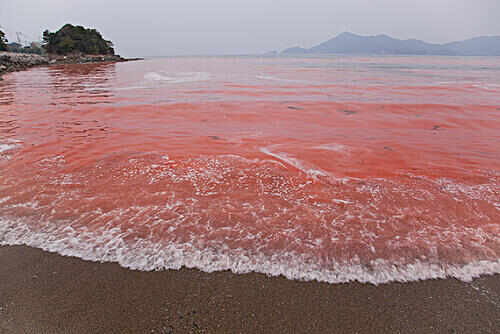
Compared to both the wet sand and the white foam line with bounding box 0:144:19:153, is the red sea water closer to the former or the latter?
the white foam line with bounding box 0:144:19:153

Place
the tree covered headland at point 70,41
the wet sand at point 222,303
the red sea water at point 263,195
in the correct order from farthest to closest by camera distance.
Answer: the tree covered headland at point 70,41 < the red sea water at point 263,195 < the wet sand at point 222,303

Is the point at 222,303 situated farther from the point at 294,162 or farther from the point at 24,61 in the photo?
the point at 24,61

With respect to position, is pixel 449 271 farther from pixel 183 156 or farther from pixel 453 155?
pixel 183 156

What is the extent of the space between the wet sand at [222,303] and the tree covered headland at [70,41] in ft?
342

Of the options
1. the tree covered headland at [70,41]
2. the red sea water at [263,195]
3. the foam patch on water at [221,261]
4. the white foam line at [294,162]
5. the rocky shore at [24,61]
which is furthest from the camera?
the tree covered headland at [70,41]

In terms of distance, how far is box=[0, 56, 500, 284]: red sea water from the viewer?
325 centimetres

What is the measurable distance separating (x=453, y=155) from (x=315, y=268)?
5.49 metres

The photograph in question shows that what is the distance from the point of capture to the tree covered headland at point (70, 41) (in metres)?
84.6

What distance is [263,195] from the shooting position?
4645mm

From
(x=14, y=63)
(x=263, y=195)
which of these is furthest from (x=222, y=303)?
(x=14, y=63)

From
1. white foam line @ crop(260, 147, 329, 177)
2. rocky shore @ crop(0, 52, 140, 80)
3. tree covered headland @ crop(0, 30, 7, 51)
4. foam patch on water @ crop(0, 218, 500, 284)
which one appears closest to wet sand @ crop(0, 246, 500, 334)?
foam patch on water @ crop(0, 218, 500, 284)

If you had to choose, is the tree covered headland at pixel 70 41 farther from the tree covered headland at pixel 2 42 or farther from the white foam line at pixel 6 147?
the white foam line at pixel 6 147

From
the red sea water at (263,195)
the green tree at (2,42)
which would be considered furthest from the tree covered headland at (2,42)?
the red sea water at (263,195)

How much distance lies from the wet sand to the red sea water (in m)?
0.18
